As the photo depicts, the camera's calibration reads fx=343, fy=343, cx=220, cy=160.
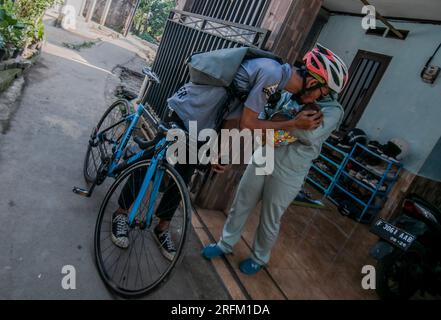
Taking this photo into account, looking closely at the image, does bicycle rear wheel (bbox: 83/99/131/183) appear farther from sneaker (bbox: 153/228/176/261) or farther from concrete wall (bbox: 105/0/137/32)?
concrete wall (bbox: 105/0/137/32)

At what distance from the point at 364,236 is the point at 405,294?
8.48 feet

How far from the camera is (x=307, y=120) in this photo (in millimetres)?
2648

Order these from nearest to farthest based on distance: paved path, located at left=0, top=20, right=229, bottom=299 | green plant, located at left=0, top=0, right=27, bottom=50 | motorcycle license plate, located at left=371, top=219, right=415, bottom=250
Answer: paved path, located at left=0, top=20, right=229, bottom=299
motorcycle license plate, located at left=371, top=219, right=415, bottom=250
green plant, located at left=0, top=0, right=27, bottom=50

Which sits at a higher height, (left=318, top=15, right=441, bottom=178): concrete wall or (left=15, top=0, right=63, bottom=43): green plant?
(left=318, top=15, right=441, bottom=178): concrete wall

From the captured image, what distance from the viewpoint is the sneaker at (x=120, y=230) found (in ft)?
9.76

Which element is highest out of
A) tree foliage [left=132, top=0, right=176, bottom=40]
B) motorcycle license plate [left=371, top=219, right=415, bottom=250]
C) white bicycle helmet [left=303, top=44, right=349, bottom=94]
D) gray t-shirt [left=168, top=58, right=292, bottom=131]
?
tree foliage [left=132, top=0, right=176, bottom=40]

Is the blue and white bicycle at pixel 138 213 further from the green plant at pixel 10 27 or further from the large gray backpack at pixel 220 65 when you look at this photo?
the green plant at pixel 10 27

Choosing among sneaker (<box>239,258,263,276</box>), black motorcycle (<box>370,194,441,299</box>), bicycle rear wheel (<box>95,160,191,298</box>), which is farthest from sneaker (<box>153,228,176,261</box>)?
black motorcycle (<box>370,194,441,299</box>)

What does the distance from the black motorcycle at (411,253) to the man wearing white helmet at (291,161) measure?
1.35m

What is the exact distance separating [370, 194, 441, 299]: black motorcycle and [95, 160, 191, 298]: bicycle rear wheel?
91.7 inches

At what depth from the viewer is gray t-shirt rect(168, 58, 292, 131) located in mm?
2504

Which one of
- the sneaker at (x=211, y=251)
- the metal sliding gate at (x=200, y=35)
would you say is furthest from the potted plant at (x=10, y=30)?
the sneaker at (x=211, y=251)

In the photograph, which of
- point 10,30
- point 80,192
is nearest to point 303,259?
point 80,192

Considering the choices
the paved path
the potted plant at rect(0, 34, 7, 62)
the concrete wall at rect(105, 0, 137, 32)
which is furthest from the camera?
the concrete wall at rect(105, 0, 137, 32)
